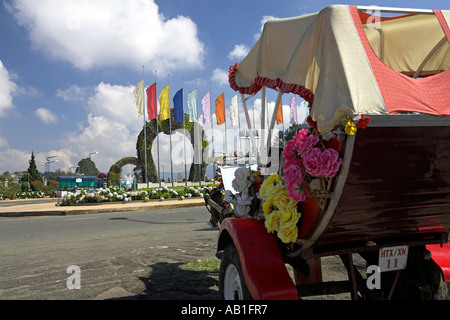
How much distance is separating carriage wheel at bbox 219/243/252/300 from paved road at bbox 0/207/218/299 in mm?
1102

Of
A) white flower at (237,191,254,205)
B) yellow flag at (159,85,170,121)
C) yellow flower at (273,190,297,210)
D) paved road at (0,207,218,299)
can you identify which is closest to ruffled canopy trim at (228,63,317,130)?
yellow flower at (273,190,297,210)

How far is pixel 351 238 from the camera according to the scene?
238cm

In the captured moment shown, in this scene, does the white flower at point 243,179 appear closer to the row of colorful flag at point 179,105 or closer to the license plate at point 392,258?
the license plate at point 392,258

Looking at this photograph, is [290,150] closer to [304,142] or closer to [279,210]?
[304,142]

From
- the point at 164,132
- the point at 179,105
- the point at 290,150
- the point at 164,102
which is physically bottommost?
the point at 290,150

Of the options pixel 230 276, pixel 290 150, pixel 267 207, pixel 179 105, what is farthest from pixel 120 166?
pixel 290 150

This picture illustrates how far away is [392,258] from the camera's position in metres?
2.50

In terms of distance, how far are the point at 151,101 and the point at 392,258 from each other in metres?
23.4

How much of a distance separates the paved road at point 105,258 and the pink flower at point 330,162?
99.1 inches

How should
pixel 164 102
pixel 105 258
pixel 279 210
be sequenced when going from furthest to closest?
pixel 164 102 < pixel 105 258 < pixel 279 210

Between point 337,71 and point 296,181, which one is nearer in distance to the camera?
point 337,71

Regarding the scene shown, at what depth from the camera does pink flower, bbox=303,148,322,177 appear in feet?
6.33

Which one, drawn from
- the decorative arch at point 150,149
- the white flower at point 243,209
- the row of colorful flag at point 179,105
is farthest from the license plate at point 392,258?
the decorative arch at point 150,149
